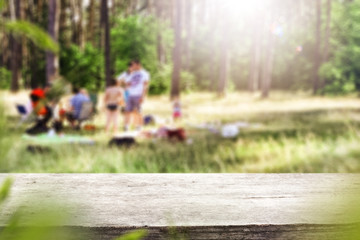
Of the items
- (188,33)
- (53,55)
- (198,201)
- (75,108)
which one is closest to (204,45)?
(188,33)

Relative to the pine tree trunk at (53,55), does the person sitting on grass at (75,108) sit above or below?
below

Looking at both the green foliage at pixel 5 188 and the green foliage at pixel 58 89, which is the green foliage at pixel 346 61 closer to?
the green foliage at pixel 58 89

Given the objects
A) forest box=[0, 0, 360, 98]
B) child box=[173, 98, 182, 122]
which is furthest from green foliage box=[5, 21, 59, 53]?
forest box=[0, 0, 360, 98]

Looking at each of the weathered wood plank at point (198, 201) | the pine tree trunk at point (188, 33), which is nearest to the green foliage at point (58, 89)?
the weathered wood plank at point (198, 201)

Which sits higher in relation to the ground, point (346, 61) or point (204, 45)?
point (204, 45)

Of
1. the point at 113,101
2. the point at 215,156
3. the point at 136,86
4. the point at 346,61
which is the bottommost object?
the point at 346,61

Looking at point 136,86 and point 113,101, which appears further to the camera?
point 136,86

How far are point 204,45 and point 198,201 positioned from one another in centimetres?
3884

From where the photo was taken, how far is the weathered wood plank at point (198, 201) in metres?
0.84

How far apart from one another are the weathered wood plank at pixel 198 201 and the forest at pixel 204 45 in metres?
17.1

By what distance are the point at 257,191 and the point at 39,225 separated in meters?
0.78

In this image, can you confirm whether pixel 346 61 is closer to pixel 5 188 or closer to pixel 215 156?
pixel 215 156

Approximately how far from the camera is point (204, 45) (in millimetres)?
39344

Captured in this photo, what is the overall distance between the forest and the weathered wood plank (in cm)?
1706
